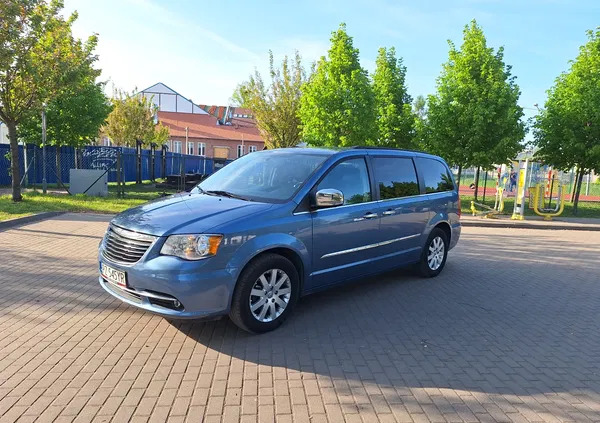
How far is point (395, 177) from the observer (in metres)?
6.01

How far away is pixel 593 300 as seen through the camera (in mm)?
6145

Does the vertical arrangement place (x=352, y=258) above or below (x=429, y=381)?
above

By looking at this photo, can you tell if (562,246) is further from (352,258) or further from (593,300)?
(352,258)

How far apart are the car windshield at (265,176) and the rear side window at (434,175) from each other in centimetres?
210

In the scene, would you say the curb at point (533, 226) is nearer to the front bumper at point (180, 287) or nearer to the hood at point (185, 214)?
the hood at point (185, 214)

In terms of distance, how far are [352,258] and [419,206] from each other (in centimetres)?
163

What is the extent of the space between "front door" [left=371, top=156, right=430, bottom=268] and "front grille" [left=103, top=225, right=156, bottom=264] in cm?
285

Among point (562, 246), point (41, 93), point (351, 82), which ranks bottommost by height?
point (562, 246)

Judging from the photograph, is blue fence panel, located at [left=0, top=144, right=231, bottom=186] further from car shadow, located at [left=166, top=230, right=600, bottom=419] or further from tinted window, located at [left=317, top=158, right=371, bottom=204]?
car shadow, located at [left=166, top=230, right=600, bottom=419]

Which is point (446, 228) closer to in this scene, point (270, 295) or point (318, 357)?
point (270, 295)

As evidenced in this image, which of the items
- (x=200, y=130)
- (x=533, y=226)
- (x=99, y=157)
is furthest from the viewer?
(x=200, y=130)

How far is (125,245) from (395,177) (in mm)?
3533

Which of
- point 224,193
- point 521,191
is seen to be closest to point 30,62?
point 224,193

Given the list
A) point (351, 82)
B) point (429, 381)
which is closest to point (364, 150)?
point (429, 381)
